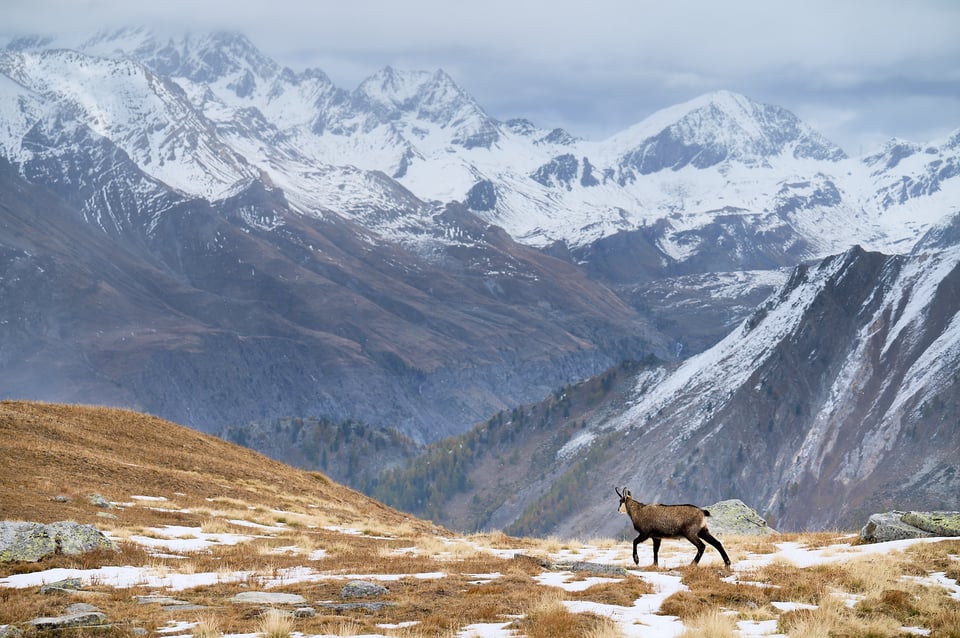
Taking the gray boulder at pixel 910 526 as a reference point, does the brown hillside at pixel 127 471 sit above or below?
above

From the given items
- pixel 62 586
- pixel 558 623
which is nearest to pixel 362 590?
pixel 558 623

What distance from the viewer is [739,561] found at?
27.5 m

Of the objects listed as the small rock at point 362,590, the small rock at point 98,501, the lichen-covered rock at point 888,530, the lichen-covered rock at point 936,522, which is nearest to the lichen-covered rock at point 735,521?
the lichen-covered rock at point 888,530

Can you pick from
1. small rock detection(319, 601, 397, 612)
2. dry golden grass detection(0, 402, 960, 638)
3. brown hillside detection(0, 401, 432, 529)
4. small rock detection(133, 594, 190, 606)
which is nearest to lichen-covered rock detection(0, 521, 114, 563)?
dry golden grass detection(0, 402, 960, 638)

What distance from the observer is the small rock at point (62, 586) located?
21.0 m

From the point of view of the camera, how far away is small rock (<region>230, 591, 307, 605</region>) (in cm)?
2078

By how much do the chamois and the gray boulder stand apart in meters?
7.23

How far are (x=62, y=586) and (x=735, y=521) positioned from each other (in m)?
32.7

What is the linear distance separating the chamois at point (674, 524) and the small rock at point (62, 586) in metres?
12.7

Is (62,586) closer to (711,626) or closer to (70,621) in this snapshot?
(70,621)

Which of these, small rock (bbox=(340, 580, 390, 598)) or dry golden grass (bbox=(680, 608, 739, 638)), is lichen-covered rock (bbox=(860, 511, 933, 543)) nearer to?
dry golden grass (bbox=(680, 608, 739, 638))

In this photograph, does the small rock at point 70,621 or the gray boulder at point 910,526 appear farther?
the gray boulder at point 910,526

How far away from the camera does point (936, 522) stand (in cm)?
3020

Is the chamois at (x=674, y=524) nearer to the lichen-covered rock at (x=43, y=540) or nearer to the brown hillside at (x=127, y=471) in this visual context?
the lichen-covered rock at (x=43, y=540)
